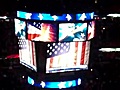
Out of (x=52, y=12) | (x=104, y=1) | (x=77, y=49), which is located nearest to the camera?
(x=52, y=12)

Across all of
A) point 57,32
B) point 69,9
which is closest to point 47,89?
point 57,32

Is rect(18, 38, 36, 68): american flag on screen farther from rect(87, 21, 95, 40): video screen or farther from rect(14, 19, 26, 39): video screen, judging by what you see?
rect(87, 21, 95, 40): video screen

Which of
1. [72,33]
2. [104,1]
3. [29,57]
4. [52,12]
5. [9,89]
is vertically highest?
[104,1]

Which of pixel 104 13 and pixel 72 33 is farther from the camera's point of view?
pixel 104 13

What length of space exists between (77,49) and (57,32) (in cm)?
92

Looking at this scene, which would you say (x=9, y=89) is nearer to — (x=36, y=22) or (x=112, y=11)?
(x=36, y=22)

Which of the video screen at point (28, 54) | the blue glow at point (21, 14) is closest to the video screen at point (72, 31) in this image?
the video screen at point (28, 54)

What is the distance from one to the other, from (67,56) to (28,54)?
3.97ft

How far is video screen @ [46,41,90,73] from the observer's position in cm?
802

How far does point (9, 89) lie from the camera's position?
11406mm

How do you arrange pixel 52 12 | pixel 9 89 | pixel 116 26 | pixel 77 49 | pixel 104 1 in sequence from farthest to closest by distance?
1. pixel 116 26
2. pixel 104 1
3. pixel 9 89
4. pixel 77 49
5. pixel 52 12

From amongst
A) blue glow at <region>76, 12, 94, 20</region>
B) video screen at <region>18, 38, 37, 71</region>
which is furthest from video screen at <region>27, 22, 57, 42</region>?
blue glow at <region>76, 12, 94, 20</region>

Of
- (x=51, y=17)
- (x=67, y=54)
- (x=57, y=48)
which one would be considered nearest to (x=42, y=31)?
(x=51, y=17)

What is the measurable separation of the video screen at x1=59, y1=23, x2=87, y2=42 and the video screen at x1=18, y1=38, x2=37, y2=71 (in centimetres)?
95
